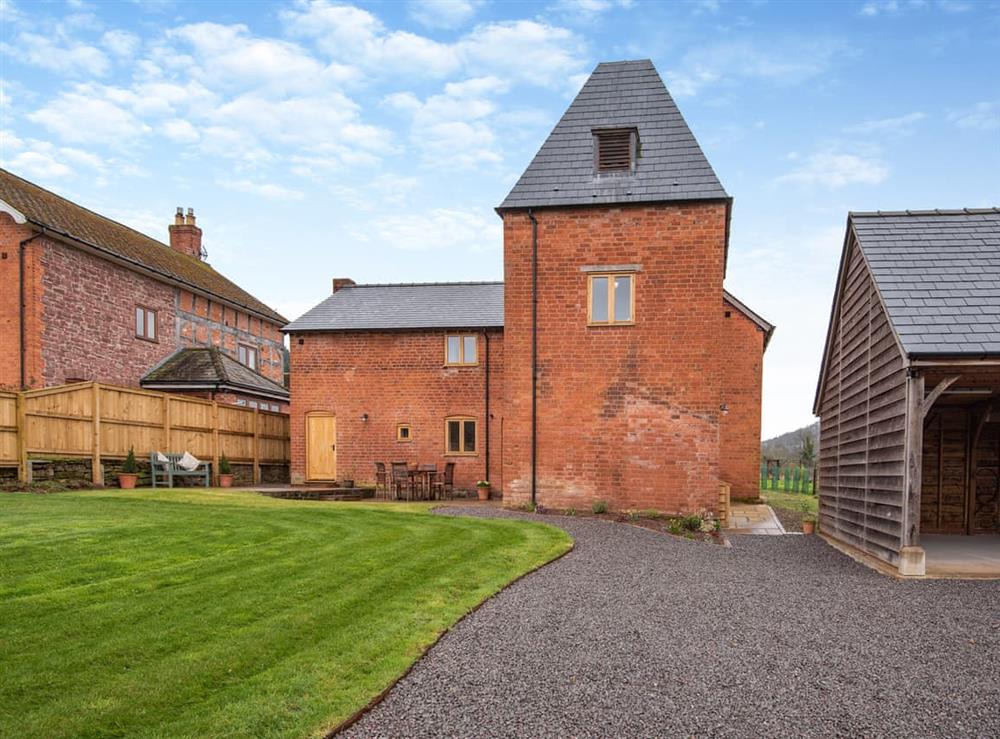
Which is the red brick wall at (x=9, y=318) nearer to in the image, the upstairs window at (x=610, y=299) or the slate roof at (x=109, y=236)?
the slate roof at (x=109, y=236)

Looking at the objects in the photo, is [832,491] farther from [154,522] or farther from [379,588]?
[154,522]

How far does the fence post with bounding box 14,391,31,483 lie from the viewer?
15062 mm

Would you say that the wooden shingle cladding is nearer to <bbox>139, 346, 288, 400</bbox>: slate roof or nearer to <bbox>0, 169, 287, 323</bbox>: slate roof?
<bbox>139, 346, 288, 400</bbox>: slate roof

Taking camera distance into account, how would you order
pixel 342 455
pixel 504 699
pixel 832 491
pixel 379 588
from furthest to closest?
pixel 342 455 < pixel 832 491 < pixel 379 588 < pixel 504 699

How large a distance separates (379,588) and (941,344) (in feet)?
24.7

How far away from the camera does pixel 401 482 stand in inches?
781

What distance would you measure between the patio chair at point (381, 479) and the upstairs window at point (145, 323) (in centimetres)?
1037

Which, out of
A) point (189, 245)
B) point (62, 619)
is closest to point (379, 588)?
point (62, 619)

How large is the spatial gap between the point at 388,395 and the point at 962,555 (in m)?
14.8

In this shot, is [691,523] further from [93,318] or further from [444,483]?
[93,318]

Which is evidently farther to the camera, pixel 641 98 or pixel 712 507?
pixel 641 98

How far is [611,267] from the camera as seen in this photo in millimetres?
15195

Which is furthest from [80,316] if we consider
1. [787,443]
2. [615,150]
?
[787,443]

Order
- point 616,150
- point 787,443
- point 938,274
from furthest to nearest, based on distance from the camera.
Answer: point 787,443, point 616,150, point 938,274
